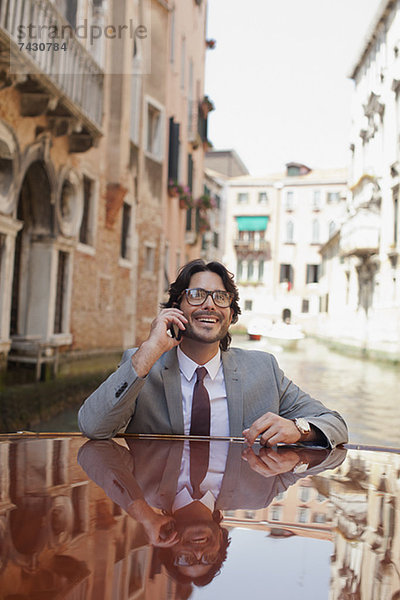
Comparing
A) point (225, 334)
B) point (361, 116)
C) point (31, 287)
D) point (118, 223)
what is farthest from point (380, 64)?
point (225, 334)

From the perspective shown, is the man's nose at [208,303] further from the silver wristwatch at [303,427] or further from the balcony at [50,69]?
the balcony at [50,69]

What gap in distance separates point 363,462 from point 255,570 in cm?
109

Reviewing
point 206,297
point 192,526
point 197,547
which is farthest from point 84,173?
point 197,547

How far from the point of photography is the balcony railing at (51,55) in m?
6.42

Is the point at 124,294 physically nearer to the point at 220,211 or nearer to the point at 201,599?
the point at 201,599

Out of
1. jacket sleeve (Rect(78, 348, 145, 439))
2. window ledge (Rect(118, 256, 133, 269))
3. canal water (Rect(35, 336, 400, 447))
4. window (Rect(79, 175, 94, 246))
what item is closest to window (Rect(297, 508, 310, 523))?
jacket sleeve (Rect(78, 348, 145, 439))

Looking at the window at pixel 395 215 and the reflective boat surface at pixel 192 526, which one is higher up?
the window at pixel 395 215

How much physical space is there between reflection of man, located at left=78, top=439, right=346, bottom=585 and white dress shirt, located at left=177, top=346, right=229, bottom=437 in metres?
0.28

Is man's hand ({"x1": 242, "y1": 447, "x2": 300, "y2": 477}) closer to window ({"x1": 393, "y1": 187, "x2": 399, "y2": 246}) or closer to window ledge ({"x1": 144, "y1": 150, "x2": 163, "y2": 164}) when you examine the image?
window ledge ({"x1": 144, "y1": 150, "x2": 163, "y2": 164})

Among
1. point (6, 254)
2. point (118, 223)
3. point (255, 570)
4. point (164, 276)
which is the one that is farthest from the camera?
point (164, 276)

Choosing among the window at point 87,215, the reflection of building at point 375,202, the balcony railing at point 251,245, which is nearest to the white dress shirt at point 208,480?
the window at point 87,215

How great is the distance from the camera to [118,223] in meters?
11.6

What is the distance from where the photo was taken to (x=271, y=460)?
195 centimetres

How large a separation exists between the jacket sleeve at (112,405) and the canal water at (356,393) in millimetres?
5440
